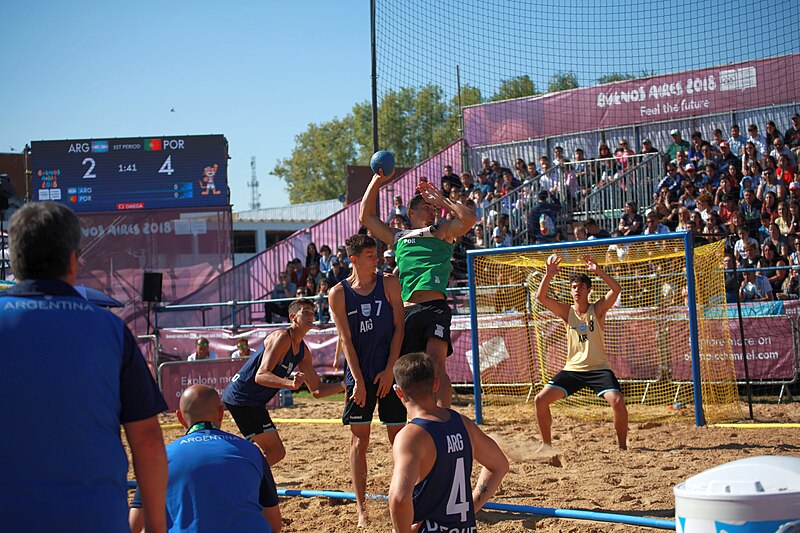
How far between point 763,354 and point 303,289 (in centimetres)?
942

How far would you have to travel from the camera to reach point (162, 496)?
2.63 metres

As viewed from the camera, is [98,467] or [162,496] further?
[162,496]

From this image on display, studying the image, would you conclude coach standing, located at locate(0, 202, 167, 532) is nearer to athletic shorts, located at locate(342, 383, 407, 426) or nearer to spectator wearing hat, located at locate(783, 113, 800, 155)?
athletic shorts, located at locate(342, 383, 407, 426)

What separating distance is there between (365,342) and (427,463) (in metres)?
2.48

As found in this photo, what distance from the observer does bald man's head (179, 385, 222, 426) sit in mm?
3682

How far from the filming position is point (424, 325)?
6664 mm

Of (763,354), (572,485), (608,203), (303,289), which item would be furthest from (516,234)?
(572,485)

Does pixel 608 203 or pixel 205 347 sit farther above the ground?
pixel 608 203

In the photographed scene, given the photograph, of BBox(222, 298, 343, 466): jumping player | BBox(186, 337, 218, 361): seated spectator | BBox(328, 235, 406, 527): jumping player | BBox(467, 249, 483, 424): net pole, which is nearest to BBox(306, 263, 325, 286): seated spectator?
BBox(186, 337, 218, 361): seated spectator

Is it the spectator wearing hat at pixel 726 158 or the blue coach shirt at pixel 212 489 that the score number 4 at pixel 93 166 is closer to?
the spectator wearing hat at pixel 726 158

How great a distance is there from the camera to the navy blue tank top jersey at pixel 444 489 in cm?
364

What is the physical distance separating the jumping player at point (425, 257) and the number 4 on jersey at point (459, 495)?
110 inches

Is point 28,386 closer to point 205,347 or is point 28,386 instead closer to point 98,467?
point 98,467

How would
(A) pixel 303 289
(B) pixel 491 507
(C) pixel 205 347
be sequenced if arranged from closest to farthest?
(B) pixel 491 507, (C) pixel 205 347, (A) pixel 303 289
